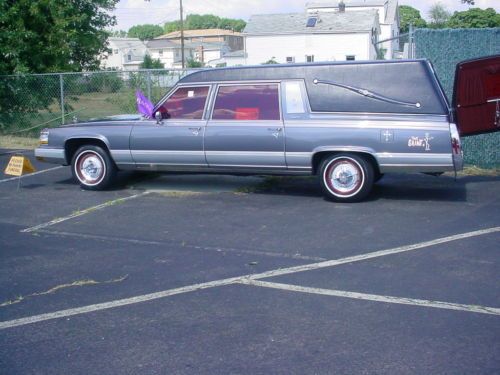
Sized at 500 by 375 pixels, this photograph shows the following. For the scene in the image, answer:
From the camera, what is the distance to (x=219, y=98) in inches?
400

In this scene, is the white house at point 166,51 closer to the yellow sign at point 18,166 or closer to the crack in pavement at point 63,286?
the yellow sign at point 18,166

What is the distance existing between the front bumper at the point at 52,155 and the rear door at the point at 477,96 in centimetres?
597

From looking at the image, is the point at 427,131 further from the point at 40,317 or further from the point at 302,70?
the point at 40,317

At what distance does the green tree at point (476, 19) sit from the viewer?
2436 inches

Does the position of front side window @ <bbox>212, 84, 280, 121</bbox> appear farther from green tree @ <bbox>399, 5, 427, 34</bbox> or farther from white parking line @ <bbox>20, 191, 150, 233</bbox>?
green tree @ <bbox>399, 5, 427, 34</bbox>


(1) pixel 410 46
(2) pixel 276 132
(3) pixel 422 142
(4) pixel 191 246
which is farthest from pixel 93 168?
(1) pixel 410 46

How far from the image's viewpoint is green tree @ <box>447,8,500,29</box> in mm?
61884

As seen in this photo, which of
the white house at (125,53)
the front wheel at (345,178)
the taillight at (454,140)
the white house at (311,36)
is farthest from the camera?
the white house at (125,53)

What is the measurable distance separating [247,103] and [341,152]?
154cm

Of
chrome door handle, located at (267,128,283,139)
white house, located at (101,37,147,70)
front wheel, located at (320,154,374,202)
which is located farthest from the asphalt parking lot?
white house, located at (101,37,147,70)

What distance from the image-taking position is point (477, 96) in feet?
33.6

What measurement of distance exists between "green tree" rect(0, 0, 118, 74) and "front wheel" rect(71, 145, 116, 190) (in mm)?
8406

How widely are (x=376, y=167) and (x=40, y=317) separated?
5341mm

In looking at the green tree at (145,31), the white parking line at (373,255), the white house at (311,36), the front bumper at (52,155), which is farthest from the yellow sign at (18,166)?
the green tree at (145,31)
